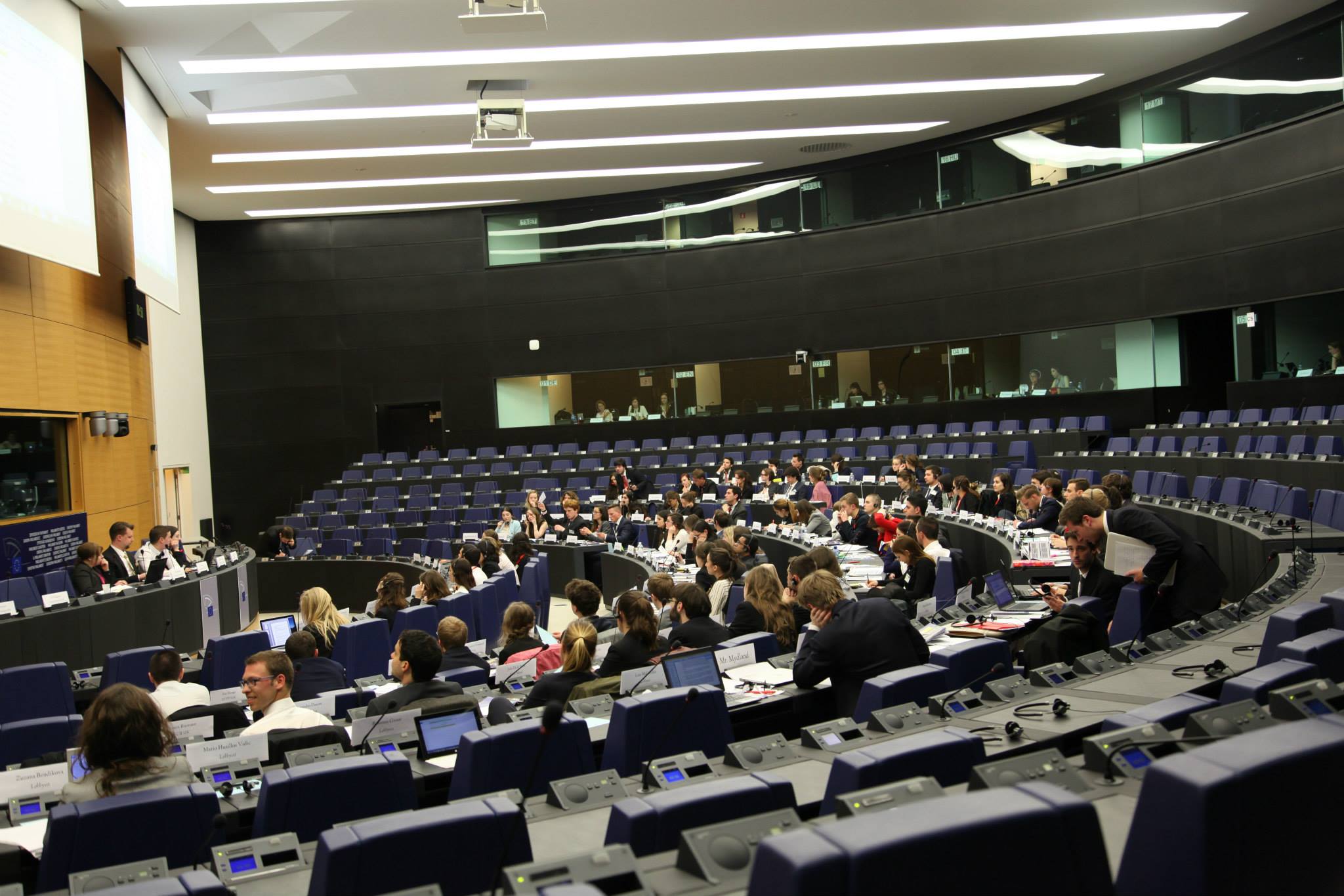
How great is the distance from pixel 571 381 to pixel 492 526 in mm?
6479

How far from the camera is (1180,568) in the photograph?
5.21 metres

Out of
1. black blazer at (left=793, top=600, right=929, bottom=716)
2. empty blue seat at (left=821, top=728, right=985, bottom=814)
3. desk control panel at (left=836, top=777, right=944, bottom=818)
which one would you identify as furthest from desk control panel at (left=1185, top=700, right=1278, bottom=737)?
black blazer at (left=793, top=600, right=929, bottom=716)

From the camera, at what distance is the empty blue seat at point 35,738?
464 centimetres

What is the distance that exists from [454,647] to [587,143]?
1252 cm

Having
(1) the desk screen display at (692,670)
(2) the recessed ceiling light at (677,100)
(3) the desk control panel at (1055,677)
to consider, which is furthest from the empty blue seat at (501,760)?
(2) the recessed ceiling light at (677,100)

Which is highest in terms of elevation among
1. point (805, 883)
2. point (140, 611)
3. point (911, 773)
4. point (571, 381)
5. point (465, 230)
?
point (465, 230)

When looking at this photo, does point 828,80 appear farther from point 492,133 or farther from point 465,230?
point 465,230

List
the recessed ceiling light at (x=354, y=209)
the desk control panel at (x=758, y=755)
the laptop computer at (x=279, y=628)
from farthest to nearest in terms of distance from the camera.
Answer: the recessed ceiling light at (x=354, y=209)
the laptop computer at (x=279, y=628)
the desk control panel at (x=758, y=755)

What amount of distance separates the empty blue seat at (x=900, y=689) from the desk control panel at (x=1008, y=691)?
178mm

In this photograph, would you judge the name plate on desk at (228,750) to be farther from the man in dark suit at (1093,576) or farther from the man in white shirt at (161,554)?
the man in white shirt at (161,554)

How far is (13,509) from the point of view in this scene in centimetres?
1115

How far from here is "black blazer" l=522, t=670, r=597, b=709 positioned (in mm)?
4820

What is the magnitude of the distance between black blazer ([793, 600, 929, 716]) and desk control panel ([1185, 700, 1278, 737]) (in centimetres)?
193

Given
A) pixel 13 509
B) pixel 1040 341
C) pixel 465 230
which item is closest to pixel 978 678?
pixel 13 509
